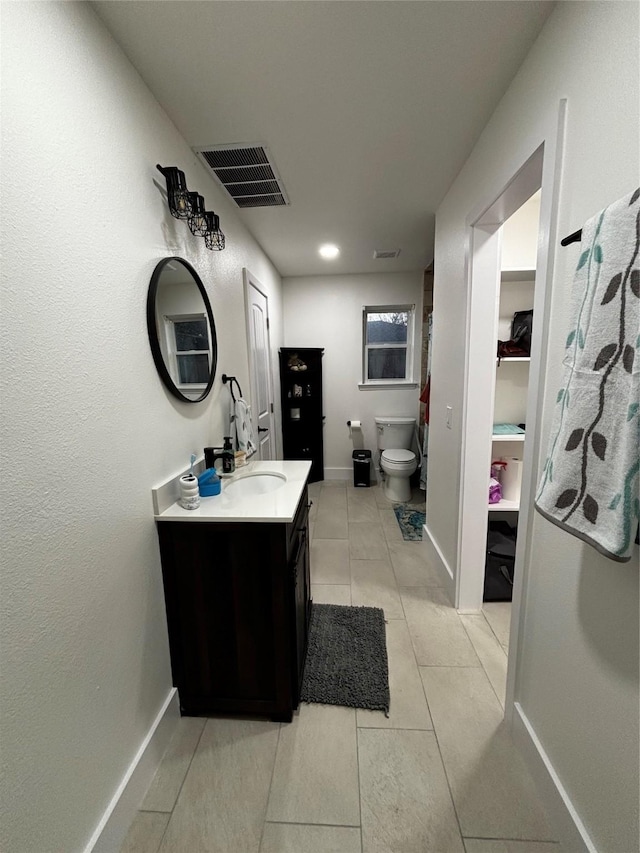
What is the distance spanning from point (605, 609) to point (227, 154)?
225 centimetres

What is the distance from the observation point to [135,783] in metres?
1.06

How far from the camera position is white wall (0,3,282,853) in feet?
2.34

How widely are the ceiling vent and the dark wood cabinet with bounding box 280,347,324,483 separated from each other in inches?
72.7

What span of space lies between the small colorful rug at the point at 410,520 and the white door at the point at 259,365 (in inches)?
53.1

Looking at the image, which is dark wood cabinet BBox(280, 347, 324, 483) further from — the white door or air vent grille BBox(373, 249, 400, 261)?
air vent grille BBox(373, 249, 400, 261)

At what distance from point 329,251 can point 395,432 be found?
1991mm

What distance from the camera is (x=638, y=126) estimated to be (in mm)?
725

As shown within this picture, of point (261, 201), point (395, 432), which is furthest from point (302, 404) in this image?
point (261, 201)

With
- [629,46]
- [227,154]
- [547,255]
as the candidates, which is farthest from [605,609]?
[227,154]

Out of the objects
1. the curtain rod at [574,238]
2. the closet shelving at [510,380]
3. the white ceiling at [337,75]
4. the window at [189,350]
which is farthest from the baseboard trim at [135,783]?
the white ceiling at [337,75]

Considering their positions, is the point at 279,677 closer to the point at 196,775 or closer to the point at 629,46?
the point at 196,775

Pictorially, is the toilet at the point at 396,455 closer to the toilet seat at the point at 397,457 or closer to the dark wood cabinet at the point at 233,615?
the toilet seat at the point at 397,457

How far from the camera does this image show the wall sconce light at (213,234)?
1510 millimetres

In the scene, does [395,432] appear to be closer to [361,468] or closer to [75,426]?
[361,468]
